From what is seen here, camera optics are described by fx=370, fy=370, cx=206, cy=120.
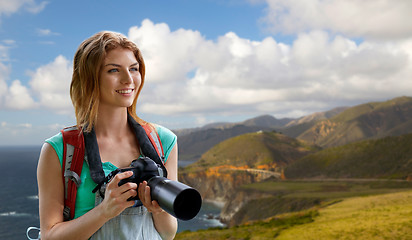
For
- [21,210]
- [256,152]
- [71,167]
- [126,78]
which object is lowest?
[21,210]

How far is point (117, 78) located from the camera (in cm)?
243

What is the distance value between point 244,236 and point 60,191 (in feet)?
135

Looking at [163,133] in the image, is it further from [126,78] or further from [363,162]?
[363,162]

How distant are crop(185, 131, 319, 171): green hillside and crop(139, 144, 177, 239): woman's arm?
151097mm

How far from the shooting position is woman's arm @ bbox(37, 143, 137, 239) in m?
2.09

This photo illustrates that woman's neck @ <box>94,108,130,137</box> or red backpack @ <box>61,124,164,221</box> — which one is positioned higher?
woman's neck @ <box>94,108,130,137</box>

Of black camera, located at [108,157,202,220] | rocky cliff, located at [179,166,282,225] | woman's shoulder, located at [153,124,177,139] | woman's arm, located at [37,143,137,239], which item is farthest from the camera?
rocky cliff, located at [179,166,282,225]

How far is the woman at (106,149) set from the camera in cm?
214

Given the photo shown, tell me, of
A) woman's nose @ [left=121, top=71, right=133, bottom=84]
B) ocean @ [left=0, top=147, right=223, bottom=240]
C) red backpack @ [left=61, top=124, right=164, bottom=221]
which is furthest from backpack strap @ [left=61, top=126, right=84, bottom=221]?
ocean @ [left=0, top=147, right=223, bottom=240]

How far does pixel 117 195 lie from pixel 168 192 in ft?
0.95

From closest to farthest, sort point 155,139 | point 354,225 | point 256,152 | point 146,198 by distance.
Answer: point 146,198 → point 155,139 → point 354,225 → point 256,152

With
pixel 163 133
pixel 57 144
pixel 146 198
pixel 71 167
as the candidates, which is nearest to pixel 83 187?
pixel 71 167

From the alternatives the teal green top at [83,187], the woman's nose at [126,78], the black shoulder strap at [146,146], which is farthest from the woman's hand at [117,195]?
the woman's nose at [126,78]

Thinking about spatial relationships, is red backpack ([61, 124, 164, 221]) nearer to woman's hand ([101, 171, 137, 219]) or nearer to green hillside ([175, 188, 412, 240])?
woman's hand ([101, 171, 137, 219])
